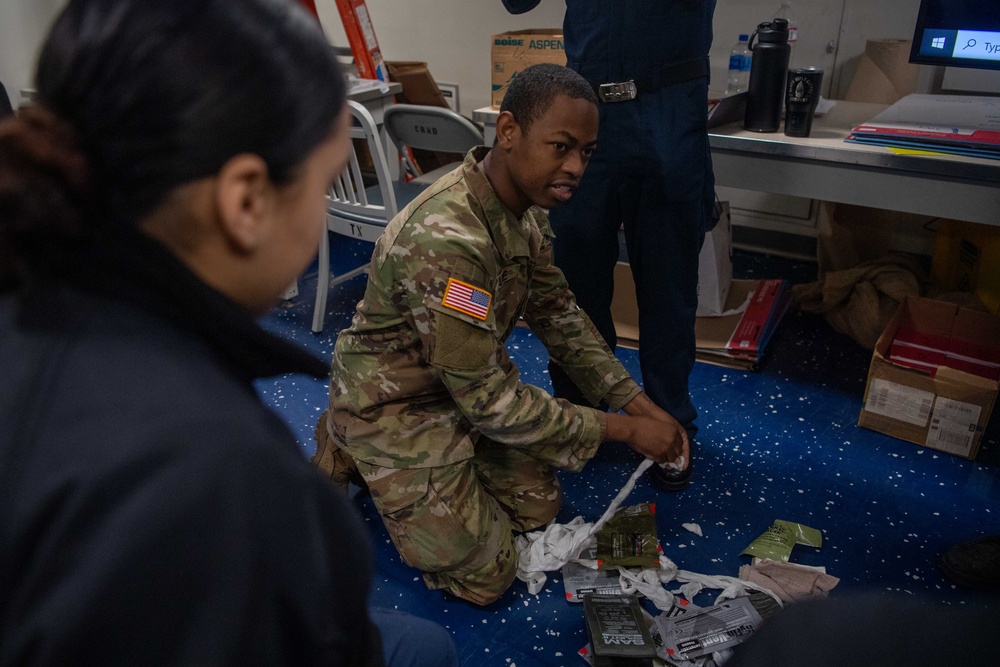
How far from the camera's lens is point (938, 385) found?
178 centimetres

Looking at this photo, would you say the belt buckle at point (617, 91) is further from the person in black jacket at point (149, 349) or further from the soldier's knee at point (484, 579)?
the person in black jacket at point (149, 349)

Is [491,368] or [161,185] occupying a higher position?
[161,185]

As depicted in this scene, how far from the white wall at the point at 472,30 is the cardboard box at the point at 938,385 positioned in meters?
1.00

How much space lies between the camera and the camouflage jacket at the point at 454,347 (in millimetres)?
1262

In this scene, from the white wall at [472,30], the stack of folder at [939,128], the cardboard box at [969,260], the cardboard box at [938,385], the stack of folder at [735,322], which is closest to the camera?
the stack of folder at [939,128]

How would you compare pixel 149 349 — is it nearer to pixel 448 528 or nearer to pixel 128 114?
pixel 128 114

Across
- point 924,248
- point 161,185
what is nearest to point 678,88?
point 161,185

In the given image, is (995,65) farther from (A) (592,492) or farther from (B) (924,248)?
(A) (592,492)

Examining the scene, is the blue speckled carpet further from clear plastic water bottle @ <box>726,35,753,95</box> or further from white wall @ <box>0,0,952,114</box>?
white wall @ <box>0,0,952,114</box>

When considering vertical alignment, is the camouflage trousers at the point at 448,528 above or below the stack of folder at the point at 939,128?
below

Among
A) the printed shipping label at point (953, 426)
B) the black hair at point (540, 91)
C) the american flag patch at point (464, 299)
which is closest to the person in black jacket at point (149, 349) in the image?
the american flag patch at point (464, 299)

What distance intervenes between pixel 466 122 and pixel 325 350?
0.88 meters

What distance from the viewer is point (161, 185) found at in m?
0.47

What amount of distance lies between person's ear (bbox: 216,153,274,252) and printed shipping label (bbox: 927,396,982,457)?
5.94 ft
